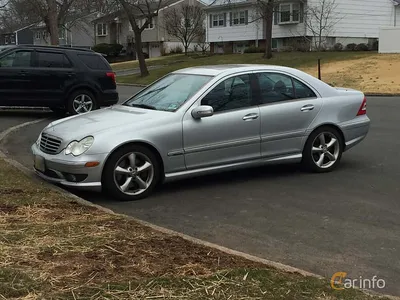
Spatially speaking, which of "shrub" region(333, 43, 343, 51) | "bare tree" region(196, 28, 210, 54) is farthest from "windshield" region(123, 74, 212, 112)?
"bare tree" region(196, 28, 210, 54)

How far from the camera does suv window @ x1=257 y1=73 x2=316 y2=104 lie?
7.38 m

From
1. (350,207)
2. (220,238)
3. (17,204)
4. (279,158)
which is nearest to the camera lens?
(220,238)

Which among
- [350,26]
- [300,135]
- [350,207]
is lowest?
[350,207]

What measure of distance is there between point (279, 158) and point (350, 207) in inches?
60.0

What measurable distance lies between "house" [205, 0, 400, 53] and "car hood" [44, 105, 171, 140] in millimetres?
38967

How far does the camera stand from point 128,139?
629cm

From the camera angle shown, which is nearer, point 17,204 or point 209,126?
point 17,204

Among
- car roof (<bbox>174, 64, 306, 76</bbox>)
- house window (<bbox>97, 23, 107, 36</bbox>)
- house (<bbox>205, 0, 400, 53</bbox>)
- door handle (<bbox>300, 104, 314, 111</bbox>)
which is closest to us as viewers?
car roof (<bbox>174, 64, 306, 76</bbox>)

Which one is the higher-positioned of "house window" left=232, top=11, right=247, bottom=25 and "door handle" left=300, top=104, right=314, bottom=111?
"house window" left=232, top=11, right=247, bottom=25

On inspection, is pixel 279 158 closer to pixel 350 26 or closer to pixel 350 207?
pixel 350 207

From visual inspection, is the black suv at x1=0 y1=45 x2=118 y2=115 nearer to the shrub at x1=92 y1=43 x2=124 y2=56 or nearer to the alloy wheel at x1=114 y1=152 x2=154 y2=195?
the alloy wheel at x1=114 y1=152 x2=154 y2=195

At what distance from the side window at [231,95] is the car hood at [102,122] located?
0.66 meters

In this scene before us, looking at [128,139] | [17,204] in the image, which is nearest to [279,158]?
[128,139]

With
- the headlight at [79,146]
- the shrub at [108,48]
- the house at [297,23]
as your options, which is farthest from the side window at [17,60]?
the shrub at [108,48]
